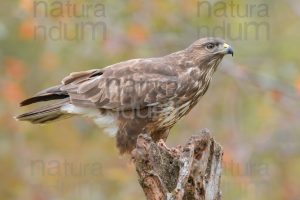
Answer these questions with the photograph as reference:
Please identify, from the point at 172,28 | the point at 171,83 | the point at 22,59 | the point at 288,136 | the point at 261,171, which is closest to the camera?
the point at 171,83

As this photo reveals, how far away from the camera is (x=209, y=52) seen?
971cm

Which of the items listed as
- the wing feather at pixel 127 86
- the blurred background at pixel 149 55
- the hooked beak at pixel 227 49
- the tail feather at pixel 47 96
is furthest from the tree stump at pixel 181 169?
the blurred background at pixel 149 55

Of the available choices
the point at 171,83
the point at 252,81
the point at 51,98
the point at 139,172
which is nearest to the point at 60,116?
the point at 51,98

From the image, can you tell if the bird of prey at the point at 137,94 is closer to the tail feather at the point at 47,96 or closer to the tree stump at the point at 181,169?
the tail feather at the point at 47,96

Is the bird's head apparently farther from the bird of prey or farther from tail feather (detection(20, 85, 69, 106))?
tail feather (detection(20, 85, 69, 106))

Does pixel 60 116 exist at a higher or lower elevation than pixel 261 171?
higher

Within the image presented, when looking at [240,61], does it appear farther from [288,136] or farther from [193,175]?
[193,175]

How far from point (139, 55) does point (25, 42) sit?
368 centimetres

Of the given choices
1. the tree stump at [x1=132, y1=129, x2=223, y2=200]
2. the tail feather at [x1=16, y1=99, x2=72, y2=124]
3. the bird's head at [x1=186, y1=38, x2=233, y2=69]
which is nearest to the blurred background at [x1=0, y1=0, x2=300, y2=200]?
the bird's head at [x1=186, y1=38, x2=233, y2=69]

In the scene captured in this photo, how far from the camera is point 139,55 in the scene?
14484 mm

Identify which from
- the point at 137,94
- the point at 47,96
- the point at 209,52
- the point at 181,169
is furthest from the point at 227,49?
the point at 181,169

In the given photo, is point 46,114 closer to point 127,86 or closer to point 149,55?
point 127,86

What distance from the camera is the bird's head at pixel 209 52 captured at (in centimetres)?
967

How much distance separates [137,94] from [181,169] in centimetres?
219
